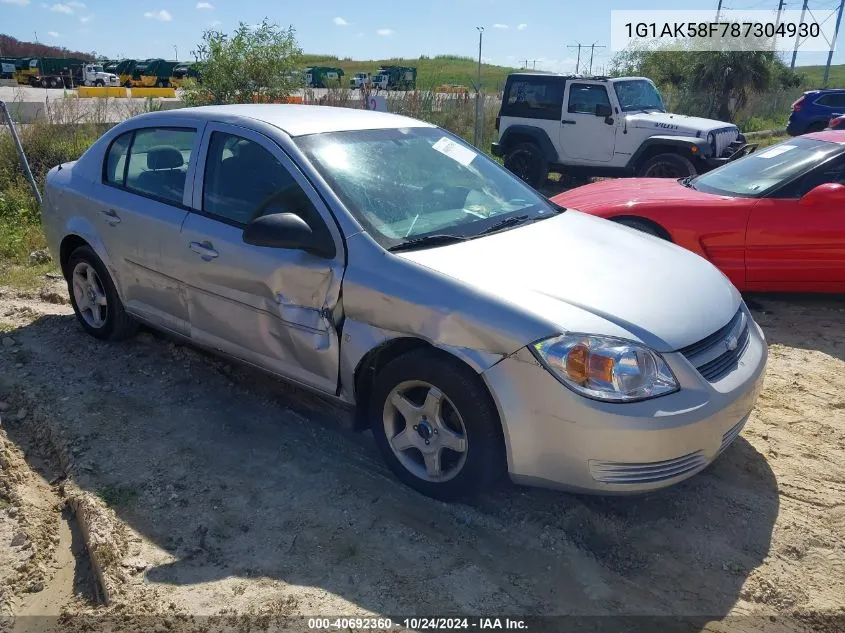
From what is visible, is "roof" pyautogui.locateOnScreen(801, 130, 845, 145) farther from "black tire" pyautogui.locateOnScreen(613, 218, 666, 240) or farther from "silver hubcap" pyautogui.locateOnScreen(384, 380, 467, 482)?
"silver hubcap" pyautogui.locateOnScreen(384, 380, 467, 482)

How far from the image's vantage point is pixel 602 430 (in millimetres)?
2645

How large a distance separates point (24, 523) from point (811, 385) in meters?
4.51

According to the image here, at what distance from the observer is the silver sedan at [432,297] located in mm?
2717

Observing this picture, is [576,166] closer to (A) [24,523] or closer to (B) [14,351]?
(B) [14,351]

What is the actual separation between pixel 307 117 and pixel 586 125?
8.38 meters

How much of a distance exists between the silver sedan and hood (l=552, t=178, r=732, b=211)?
1950 millimetres

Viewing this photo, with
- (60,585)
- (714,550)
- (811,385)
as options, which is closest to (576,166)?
(811,385)

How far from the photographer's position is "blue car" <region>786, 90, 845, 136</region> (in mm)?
17766

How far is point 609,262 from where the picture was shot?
3309 mm

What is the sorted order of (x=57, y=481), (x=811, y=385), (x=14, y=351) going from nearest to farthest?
1. (x=57, y=481)
2. (x=811, y=385)
3. (x=14, y=351)

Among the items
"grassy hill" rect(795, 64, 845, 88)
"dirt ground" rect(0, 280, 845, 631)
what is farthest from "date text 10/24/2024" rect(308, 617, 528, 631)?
"grassy hill" rect(795, 64, 845, 88)

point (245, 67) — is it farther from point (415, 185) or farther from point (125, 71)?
point (125, 71)

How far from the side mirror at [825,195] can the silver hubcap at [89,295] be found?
526 cm

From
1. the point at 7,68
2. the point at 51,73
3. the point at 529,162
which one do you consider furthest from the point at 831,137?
the point at 7,68
